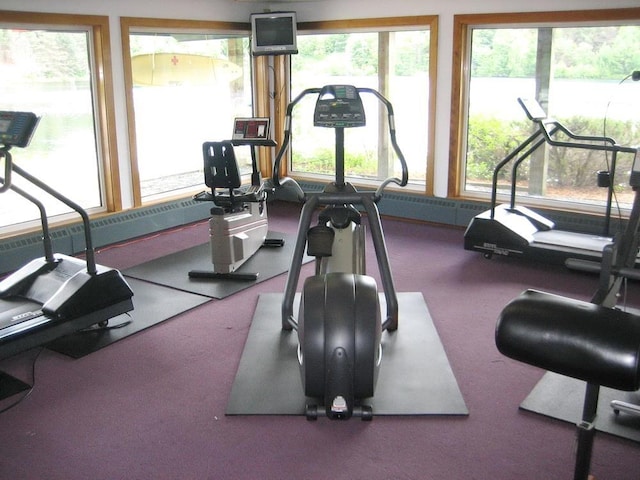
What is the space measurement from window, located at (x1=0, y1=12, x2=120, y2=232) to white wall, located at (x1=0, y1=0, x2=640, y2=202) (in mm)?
112

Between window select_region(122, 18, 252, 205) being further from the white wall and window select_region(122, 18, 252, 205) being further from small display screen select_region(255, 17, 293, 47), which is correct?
small display screen select_region(255, 17, 293, 47)

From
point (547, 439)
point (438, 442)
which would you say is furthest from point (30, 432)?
point (547, 439)

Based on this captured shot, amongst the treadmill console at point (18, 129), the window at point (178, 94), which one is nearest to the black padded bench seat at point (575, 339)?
the treadmill console at point (18, 129)

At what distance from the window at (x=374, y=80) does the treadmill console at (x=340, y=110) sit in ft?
9.66

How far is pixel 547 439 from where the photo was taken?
9.29 feet

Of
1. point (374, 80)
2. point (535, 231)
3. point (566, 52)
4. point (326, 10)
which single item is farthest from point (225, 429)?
point (326, 10)

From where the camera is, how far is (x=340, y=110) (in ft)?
12.4

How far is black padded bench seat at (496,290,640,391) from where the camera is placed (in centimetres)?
199

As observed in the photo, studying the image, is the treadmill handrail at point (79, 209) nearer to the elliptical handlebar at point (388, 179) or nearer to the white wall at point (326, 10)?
the elliptical handlebar at point (388, 179)

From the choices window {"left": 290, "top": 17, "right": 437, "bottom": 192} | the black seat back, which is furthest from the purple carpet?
window {"left": 290, "top": 17, "right": 437, "bottom": 192}

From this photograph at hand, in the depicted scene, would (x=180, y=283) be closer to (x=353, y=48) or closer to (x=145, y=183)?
(x=145, y=183)

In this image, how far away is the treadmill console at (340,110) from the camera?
3.77m

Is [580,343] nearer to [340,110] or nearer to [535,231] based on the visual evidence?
[340,110]

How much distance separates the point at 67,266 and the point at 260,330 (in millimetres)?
1364
